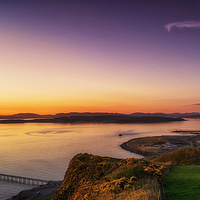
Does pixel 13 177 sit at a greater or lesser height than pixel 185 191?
lesser

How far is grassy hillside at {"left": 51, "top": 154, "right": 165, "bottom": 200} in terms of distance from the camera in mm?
7697

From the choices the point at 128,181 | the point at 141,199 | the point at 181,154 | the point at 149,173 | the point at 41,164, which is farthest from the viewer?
the point at 41,164

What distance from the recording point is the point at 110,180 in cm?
945

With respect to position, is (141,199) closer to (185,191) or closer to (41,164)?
(185,191)

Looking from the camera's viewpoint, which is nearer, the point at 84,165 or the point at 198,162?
the point at 84,165

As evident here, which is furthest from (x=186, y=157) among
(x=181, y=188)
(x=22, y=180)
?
(x=22, y=180)

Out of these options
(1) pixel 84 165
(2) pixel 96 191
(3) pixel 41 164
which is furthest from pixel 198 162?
(3) pixel 41 164

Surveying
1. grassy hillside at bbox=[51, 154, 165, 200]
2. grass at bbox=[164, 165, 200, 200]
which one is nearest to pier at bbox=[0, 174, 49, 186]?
grassy hillside at bbox=[51, 154, 165, 200]

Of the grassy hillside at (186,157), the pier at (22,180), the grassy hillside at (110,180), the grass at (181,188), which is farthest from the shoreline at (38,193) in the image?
the grass at (181,188)

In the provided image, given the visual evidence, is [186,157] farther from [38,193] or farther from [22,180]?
[22,180]

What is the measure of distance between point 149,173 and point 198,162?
14.8 m

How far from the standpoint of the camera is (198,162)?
21.1 meters

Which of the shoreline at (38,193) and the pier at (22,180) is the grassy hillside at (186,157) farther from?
the pier at (22,180)

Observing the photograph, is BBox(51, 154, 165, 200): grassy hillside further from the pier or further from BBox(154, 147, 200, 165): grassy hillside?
the pier
